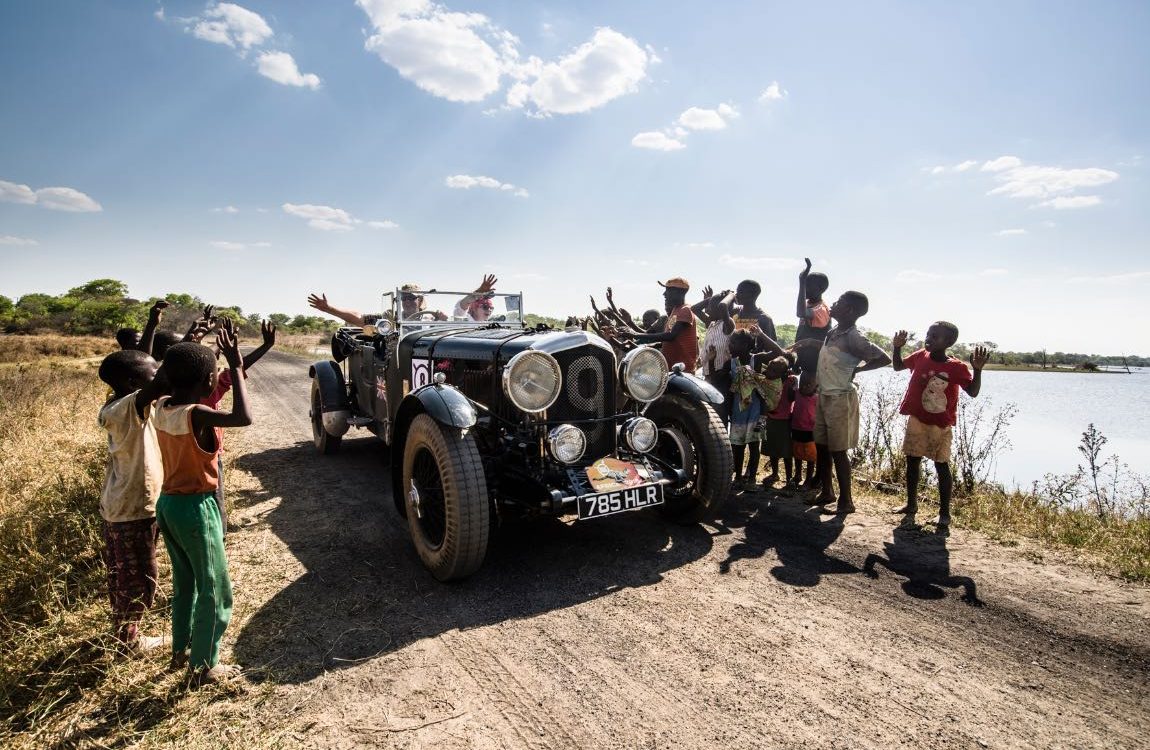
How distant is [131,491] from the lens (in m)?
2.41

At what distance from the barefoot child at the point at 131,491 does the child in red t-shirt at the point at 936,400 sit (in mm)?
4907

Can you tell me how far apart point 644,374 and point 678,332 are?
170 centimetres

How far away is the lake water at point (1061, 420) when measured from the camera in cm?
618

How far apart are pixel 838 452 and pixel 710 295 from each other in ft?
9.30

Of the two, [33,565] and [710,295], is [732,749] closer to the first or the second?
[33,565]

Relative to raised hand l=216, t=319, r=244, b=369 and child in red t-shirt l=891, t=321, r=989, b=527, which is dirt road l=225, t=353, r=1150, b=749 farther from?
raised hand l=216, t=319, r=244, b=369

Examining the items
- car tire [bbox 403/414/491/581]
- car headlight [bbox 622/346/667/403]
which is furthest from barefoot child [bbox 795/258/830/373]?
car tire [bbox 403/414/491/581]

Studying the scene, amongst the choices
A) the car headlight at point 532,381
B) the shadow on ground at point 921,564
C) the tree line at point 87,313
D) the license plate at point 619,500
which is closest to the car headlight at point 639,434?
the license plate at point 619,500

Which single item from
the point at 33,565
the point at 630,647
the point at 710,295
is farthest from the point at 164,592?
the point at 710,295

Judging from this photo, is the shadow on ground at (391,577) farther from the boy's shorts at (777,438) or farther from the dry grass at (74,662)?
the boy's shorts at (777,438)

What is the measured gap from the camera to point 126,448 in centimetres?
241

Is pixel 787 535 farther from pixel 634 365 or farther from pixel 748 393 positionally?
pixel 634 365

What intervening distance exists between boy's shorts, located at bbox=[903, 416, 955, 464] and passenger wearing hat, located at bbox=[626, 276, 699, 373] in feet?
6.65

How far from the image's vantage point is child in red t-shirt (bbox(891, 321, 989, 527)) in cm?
425
